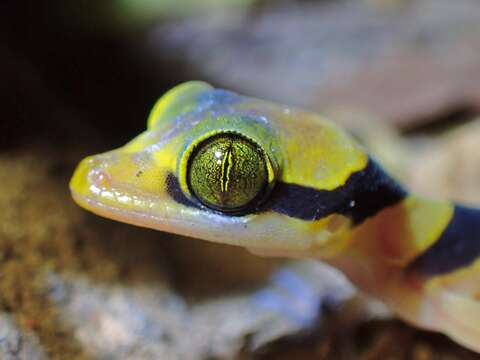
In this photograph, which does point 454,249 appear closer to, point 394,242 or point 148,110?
point 394,242

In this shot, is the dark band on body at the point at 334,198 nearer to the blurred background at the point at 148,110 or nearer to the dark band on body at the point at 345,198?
the dark band on body at the point at 345,198

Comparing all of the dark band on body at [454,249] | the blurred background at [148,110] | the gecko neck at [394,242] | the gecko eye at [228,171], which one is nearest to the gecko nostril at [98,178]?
the gecko eye at [228,171]

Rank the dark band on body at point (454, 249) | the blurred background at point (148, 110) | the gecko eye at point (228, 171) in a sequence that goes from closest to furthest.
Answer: the gecko eye at point (228, 171) < the blurred background at point (148, 110) < the dark band on body at point (454, 249)

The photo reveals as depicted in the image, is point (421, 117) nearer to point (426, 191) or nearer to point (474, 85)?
point (474, 85)

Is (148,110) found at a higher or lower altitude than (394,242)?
lower

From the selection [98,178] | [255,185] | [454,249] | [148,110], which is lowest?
[148,110]

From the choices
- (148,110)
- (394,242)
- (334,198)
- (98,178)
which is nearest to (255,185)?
(334,198)

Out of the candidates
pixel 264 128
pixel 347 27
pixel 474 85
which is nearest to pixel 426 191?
pixel 474 85
